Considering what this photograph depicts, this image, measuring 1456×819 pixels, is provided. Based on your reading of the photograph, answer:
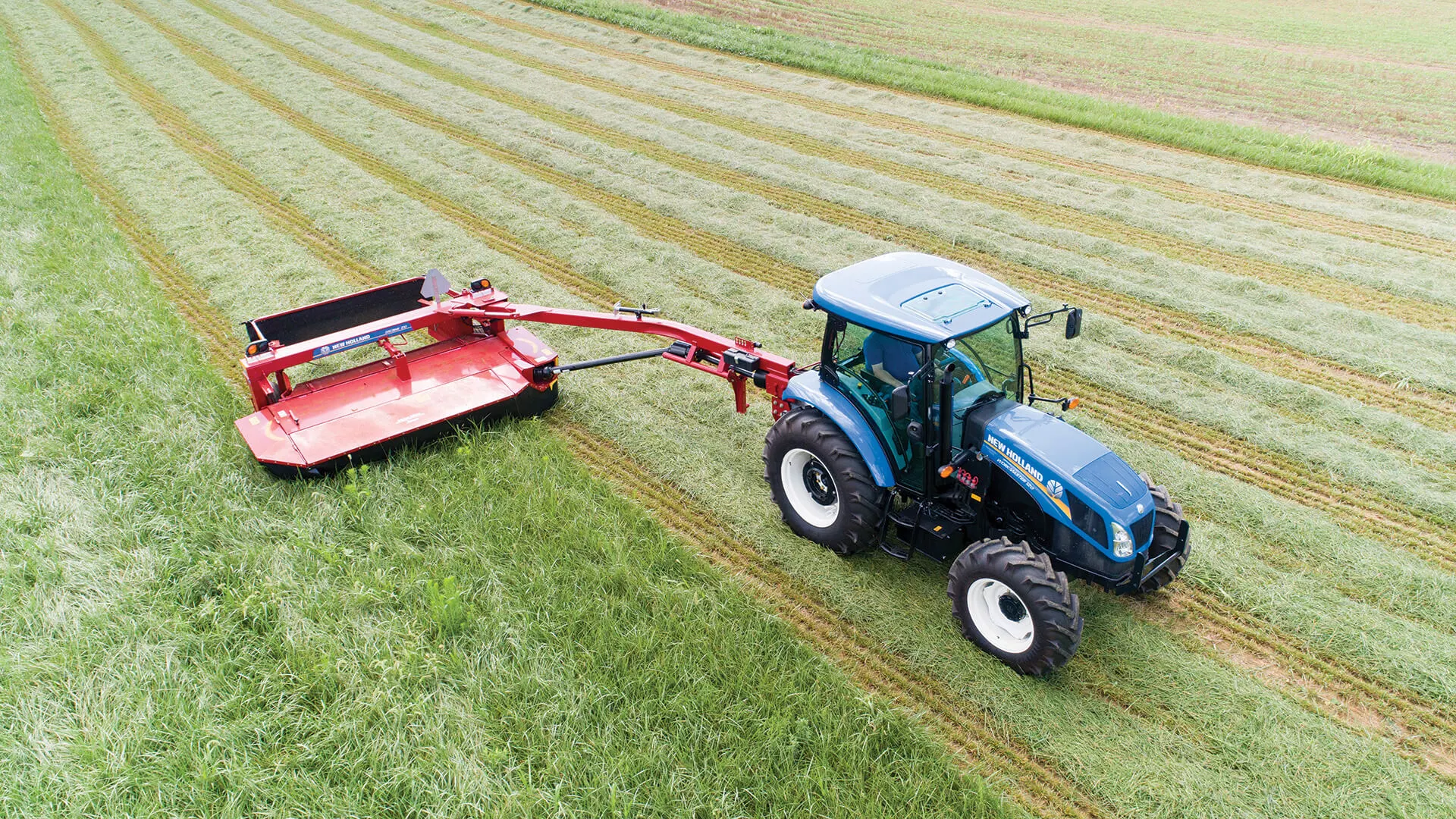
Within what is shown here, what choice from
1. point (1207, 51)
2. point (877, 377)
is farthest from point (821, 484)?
point (1207, 51)

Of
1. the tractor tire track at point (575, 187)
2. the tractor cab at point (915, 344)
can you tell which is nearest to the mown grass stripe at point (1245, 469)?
the tractor cab at point (915, 344)

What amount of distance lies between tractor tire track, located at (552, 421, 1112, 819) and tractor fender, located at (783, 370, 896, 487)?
3.15 ft

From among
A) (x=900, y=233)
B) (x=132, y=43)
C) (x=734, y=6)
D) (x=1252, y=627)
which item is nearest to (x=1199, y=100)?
(x=900, y=233)

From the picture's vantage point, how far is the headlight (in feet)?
15.3

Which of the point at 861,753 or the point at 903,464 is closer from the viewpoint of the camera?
the point at 861,753

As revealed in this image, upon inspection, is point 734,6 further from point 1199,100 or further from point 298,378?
point 298,378

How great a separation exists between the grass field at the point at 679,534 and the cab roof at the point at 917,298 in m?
1.70

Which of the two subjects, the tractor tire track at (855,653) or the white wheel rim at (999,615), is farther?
the white wheel rim at (999,615)

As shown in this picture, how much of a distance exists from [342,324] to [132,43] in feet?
58.7

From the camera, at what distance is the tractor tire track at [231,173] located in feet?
32.7

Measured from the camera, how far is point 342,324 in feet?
23.6

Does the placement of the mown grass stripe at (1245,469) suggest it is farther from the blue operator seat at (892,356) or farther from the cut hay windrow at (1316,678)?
the blue operator seat at (892,356)

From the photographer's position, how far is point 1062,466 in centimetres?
480

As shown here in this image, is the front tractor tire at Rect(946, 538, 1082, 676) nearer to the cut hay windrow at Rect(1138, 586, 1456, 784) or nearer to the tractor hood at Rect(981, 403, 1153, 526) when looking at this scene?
the tractor hood at Rect(981, 403, 1153, 526)
